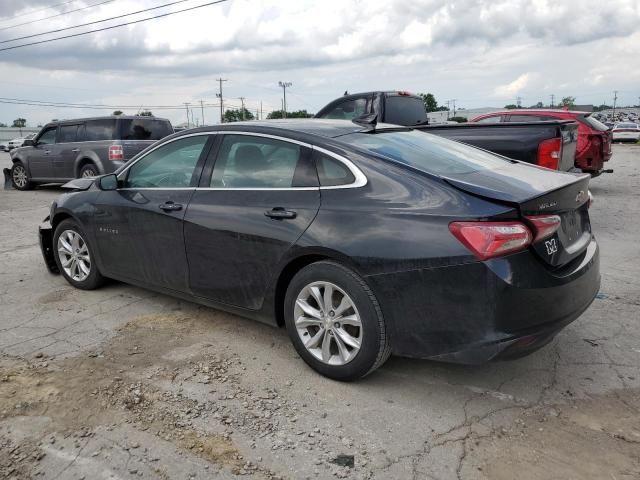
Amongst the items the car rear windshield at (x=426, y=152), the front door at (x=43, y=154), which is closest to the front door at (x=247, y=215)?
the car rear windshield at (x=426, y=152)

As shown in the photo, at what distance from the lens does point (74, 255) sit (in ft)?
17.3

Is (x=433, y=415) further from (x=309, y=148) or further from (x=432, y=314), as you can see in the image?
(x=309, y=148)

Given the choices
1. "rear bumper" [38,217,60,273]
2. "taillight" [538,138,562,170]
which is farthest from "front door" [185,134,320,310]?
"taillight" [538,138,562,170]

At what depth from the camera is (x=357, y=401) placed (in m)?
3.22

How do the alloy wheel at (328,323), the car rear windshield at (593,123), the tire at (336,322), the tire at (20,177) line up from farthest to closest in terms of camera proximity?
the tire at (20,177)
the car rear windshield at (593,123)
the alloy wheel at (328,323)
the tire at (336,322)

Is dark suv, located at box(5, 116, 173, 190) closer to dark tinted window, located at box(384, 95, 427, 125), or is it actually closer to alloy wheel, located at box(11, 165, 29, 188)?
alloy wheel, located at box(11, 165, 29, 188)

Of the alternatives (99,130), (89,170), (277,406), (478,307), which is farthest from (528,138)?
(89,170)

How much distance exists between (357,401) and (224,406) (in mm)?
777

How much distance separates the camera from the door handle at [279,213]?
11.6ft

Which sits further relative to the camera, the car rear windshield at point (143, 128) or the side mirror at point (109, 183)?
the car rear windshield at point (143, 128)

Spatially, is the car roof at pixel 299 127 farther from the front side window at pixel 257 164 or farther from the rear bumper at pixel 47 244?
the rear bumper at pixel 47 244

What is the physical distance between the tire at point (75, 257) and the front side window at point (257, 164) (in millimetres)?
1807

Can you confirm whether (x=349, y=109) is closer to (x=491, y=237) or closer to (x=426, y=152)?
(x=426, y=152)

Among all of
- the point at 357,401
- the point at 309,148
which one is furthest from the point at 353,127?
the point at 357,401
